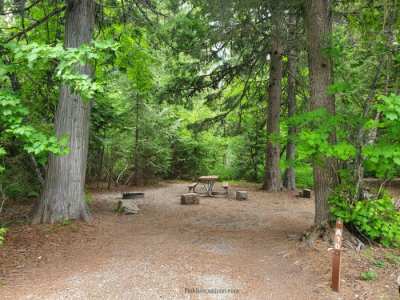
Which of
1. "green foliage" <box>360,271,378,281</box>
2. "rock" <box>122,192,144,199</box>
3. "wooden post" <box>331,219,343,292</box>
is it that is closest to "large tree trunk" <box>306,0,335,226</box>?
"green foliage" <box>360,271,378,281</box>

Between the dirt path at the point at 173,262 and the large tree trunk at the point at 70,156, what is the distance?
18.9 inches

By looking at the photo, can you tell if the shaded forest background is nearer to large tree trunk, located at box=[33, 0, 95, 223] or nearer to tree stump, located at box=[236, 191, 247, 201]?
large tree trunk, located at box=[33, 0, 95, 223]

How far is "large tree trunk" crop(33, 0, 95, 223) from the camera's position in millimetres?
6281

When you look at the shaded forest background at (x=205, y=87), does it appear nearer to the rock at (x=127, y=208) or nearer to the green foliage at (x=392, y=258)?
the green foliage at (x=392, y=258)

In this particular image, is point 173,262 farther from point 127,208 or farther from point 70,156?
point 127,208

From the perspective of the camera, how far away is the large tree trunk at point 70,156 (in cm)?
628

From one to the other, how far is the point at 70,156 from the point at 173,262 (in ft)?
10.9

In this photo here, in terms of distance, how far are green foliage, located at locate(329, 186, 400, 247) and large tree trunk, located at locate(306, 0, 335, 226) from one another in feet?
1.03

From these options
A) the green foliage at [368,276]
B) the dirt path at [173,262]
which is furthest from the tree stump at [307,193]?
the green foliage at [368,276]

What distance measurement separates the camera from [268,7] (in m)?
7.21

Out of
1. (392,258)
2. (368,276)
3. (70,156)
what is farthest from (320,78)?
(70,156)

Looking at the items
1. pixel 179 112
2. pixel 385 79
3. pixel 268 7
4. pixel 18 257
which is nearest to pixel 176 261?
pixel 18 257

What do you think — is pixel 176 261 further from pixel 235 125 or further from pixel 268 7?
pixel 235 125

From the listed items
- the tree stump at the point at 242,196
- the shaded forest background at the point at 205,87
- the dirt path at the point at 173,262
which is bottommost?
the dirt path at the point at 173,262
